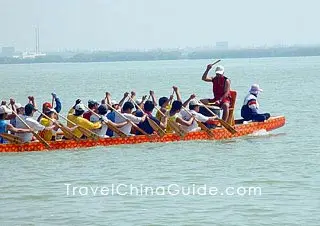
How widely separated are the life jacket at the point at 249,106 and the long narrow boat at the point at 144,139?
0.31 meters

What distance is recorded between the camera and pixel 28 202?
15.1m

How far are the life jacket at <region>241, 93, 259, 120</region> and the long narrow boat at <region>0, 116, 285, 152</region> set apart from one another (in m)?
0.31

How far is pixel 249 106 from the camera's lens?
71.5ft

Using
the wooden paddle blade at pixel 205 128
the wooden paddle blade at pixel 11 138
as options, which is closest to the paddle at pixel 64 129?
the wooden paddle blade at pixel 11 138

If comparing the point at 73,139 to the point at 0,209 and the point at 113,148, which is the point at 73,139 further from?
the point at 0,209

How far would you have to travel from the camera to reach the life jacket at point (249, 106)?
70.3 feet

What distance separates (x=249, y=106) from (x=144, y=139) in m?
2.84

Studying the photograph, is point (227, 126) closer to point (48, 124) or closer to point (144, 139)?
point (144, 139)

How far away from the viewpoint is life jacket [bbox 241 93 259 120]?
21.4m

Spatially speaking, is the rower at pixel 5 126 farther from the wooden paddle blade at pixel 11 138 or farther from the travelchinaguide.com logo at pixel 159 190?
the travelchinaguide.com logo at pixel 159 190

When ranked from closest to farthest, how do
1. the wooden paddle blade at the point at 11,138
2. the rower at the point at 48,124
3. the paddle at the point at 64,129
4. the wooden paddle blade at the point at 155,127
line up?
the wooden paddle blade at the point at 11,138 → the paddle at the point at 64,129 → the rower at the point at 48,124 → the wooden paddle blade at the point at 155,127

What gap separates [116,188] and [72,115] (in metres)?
4.18

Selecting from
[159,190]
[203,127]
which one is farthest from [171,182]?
[203,127]

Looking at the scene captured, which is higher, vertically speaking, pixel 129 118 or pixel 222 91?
pixel 222 91
